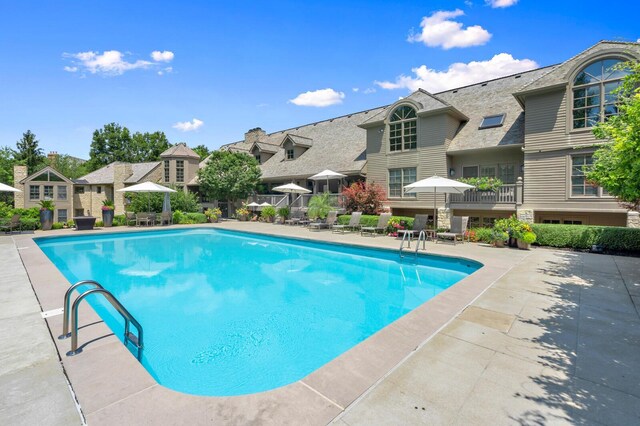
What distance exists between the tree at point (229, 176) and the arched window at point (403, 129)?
465 inches

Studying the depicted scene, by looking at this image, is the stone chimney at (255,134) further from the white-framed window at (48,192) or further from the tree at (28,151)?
the tree at (28,151)

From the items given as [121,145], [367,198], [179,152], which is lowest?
[367,198]

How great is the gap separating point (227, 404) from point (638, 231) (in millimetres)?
13727

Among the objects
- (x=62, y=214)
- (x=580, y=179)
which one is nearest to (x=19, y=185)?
(x=62, y=214)

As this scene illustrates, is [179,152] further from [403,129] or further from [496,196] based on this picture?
[496,196]

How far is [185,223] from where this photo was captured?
22766 mm

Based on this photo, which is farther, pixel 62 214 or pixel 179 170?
pixel 179 170

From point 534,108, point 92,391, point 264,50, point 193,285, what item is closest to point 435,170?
point 534,108

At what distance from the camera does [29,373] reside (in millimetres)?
3318

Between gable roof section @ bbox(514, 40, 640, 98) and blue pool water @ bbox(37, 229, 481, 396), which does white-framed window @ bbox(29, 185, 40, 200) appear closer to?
blue pool water @ bbox(37, 229, 481, 396)

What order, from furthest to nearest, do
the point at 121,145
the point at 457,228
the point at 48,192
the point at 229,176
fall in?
the point at 121,145, the point at 48,192, the point at 229,176, the point at 457,228

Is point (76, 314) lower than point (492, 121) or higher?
lower

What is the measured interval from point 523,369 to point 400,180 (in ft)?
51.9

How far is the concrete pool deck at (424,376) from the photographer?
8.73 feet
